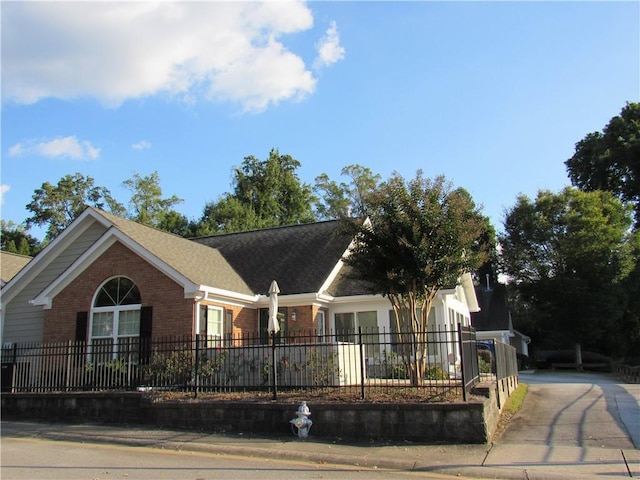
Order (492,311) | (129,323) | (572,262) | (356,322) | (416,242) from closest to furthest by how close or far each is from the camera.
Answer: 1. (416,242)
2. (129,323)
3. (356,322)
4. (492,311)
5. (572,262)

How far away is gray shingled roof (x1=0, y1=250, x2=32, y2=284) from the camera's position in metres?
22.4

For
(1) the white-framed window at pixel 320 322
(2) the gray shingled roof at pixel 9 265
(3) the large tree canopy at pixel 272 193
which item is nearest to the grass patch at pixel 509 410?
(1) the white-framed window at pixel 320 322

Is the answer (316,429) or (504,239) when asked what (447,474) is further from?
(504,239)

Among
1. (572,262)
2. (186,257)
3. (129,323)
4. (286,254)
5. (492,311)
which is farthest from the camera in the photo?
(572,262)

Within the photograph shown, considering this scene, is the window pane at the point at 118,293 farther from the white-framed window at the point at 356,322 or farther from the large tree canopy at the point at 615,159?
the large tree canopy at the point at 615,159

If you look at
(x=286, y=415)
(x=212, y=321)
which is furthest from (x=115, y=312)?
(x=286, y=415)

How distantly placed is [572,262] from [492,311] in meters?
8.24

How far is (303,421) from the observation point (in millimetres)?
10609

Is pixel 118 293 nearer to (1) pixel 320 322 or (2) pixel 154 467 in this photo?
(1) pixel 320 322

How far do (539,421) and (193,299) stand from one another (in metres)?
9.94

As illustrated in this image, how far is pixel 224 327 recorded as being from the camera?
18.1 m

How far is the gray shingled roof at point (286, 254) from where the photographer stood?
2006 cm

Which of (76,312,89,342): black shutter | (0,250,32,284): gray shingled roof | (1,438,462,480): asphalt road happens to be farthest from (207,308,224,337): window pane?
(0,250,32,284): gray shingled roof

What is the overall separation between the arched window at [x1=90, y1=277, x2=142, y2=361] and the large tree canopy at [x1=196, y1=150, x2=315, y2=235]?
32.0 m
